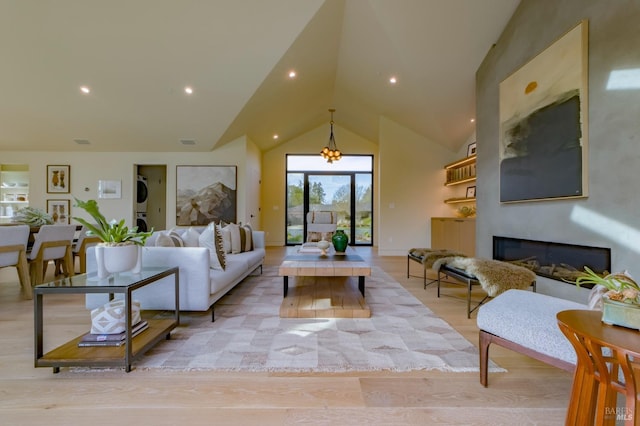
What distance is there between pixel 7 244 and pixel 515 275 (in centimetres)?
520

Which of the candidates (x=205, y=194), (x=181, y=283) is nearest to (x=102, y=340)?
(x=181, y=283)

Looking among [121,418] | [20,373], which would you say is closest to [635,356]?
[121,418]

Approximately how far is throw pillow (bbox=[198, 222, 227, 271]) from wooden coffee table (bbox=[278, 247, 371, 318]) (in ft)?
1.94

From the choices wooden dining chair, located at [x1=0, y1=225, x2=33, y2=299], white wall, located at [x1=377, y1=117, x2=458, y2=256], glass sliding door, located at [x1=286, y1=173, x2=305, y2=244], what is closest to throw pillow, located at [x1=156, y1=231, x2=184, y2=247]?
wooden dining chair, located at [x1=0, y1=225, x2=33, y2=299]

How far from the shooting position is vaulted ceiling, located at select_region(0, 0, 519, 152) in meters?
3.75

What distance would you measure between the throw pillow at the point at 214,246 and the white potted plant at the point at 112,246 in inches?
30.4

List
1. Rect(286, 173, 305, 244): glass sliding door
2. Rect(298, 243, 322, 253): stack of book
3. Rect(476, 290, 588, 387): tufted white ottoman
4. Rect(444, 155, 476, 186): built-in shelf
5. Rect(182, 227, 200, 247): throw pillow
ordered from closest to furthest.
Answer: Rect(476, 290, 588, 387): tufted white ottoman → Rect(182, 227, 200, 247): throw pillow → Rect(298, 243, 322, 253): stack of book → Rect(444, 155, 476, 186): built-in shelf → Rect(286, 173, 305, 244): glass sliding door

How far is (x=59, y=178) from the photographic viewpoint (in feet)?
22.1

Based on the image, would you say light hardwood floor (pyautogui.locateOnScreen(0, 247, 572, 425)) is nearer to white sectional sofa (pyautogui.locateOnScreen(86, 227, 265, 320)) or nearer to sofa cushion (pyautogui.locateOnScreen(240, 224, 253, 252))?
white sectional sofa (pyautogui.locateOnScreen(86, 227, 265, 320))

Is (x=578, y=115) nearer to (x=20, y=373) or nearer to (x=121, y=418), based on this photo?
(x=121, y=418)

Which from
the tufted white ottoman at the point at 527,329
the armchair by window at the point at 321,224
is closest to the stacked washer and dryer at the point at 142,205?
the armchair by window at the point at 321,224

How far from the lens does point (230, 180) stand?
22.0 feet

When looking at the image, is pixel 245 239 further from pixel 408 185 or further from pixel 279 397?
pixel 408 185

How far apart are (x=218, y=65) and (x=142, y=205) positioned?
4.74 meters
